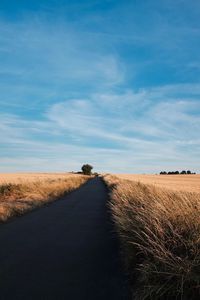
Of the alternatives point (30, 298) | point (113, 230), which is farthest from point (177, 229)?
point (113, 230)

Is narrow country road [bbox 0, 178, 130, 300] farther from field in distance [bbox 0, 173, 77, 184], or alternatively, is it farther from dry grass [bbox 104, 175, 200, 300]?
field in distance [bbox 0, 173, 77, 184]

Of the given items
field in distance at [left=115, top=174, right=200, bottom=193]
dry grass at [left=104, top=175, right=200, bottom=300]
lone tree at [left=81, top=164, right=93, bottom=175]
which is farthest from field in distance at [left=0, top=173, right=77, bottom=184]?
lone tree at [left=81, top=164, right=93, bottom=175]

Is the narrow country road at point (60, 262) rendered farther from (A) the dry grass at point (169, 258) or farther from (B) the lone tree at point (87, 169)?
(B) the lone tree at point (87, 169)

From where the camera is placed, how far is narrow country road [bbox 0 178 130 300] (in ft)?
21.1

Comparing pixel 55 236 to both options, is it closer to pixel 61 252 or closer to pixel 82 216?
pixel 61 252

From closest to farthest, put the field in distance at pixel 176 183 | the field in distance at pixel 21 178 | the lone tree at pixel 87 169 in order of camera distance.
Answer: the field in distance at pixel 176 183
the field in distance at pixel 21 178
the lone tree at pixel 87 169

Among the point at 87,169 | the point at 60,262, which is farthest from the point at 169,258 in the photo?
the point at 87,169

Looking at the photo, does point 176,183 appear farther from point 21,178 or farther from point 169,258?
point 169,258

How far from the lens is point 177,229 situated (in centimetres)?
726

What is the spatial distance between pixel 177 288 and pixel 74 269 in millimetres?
2729

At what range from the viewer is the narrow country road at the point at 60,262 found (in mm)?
6434

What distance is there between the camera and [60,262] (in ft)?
27.6

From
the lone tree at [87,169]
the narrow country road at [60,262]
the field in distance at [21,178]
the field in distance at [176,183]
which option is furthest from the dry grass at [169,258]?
the lone tree at [87,169]

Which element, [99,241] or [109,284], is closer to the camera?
[109,284]
